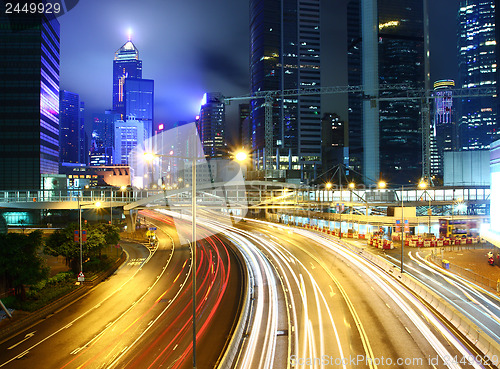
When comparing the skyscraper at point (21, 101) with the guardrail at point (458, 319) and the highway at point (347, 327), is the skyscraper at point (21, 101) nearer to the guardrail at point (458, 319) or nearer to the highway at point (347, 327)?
the highway at point (347, 327)

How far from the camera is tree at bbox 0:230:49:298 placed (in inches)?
915

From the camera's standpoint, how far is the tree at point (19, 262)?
23.2 meters

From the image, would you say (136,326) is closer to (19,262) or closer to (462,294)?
(19,262)

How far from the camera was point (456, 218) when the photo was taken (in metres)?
59.9

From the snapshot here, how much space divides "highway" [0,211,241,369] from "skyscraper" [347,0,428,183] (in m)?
141

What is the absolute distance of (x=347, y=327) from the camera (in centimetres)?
2030

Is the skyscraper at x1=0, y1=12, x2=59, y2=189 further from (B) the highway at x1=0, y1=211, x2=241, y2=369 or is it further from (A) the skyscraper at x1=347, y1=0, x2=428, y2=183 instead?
(A) the skyscraper at x1=347, y1=0, x2=428, y2=183

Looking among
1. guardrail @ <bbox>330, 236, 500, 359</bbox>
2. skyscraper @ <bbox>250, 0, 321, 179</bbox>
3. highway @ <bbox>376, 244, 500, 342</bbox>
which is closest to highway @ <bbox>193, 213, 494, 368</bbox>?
guardrail @ <bbox>330, 236, 500, 359</bbox>

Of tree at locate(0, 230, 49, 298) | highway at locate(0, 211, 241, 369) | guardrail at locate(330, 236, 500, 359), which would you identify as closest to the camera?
guardrail at locate(330, 236, 500, 359)

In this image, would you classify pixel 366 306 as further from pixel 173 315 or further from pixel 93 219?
pixel 93 219

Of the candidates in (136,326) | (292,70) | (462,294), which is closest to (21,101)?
(136,326)

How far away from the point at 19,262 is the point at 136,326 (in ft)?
32.8

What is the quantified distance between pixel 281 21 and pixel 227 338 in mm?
191131

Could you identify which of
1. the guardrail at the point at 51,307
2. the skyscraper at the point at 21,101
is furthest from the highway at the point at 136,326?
the skyscraper at the point at 21,101
